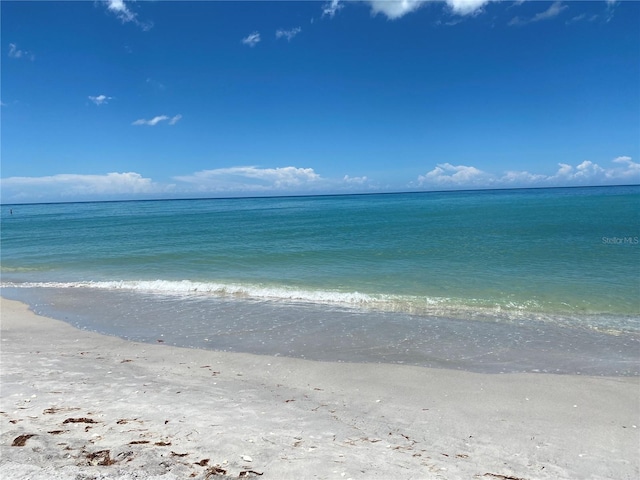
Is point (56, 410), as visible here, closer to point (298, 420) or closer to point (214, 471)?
point (214, 471)

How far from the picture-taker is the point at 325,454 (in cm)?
462

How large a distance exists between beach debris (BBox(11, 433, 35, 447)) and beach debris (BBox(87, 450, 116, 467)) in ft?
3.09

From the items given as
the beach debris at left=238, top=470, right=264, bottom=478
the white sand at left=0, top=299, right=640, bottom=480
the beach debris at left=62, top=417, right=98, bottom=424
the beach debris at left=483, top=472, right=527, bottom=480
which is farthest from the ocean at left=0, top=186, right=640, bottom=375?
the beach debris at left=238, top=470, right=264, bottom=478

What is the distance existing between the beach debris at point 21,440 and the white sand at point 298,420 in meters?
0.08

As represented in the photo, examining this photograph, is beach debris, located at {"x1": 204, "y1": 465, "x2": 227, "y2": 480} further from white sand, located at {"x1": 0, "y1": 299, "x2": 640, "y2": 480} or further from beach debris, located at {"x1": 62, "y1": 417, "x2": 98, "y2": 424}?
beach debris, located at {"x1": 62, "y1": 417, "x2": 98, "y2": 424}

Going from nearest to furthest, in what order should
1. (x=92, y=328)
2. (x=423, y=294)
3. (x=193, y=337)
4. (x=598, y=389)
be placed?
(x=598, y=389)
(x=193, y=337)
(x=92, y=328)
(x=423, y=294)

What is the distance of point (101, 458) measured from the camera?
4328 mm

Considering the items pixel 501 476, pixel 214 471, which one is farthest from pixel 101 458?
pixel 501 476

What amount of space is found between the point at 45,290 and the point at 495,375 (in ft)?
58.1

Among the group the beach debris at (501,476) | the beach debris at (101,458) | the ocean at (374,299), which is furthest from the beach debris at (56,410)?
the beach debris at (501,476)

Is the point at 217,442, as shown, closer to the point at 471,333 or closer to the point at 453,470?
the point at 453,470

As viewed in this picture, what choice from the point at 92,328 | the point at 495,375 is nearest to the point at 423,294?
the point at 495,375

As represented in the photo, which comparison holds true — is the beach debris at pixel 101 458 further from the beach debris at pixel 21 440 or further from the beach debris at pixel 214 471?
the beach debris at pixel 214 471

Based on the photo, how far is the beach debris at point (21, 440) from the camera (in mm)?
4547
